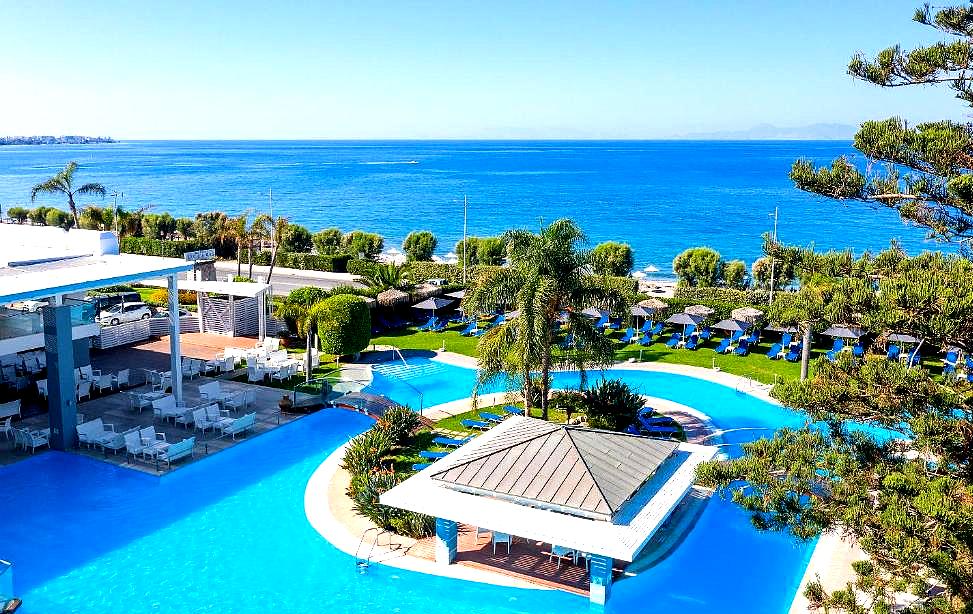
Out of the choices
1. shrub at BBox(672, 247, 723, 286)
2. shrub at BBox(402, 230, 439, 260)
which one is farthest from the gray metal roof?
shrub at BBox(402, 230, 439, 260)

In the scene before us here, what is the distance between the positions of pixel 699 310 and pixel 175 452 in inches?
773

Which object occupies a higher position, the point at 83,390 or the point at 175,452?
the point at 83,390

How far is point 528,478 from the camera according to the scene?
44.0 feet

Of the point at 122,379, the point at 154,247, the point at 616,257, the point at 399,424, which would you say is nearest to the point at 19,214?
the point at 154,247

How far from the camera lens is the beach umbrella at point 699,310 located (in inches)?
1153

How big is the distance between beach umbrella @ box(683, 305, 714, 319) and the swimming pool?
14517 mm

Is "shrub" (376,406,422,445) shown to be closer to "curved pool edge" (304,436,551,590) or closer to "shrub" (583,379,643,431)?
"curved pool edge" (304,436,551,590)

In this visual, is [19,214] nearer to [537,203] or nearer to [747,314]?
[747,314]

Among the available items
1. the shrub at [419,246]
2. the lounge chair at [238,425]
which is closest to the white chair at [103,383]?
the lounge chair at [238,425]

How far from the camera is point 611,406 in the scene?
19.2 metres

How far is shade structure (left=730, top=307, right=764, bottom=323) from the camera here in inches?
1104

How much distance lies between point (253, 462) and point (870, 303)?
1376 cm

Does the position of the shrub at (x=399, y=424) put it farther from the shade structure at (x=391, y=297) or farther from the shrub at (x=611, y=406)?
the shade structure at (x=391, y=297)

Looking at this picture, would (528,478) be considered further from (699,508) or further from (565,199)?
(565,199)
